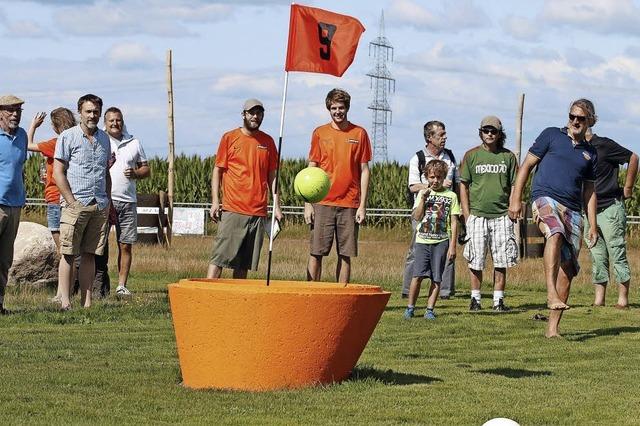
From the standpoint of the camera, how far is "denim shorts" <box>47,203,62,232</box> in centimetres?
1555

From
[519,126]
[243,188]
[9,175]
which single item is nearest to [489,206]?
[243,188]

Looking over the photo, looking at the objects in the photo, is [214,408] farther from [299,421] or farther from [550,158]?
[550,158]

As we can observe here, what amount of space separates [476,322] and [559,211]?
2.14 m

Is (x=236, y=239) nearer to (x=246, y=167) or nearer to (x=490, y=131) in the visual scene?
(x=246, y=167)

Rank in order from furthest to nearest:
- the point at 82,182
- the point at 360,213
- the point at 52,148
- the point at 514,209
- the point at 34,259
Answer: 1. the point at 34,259
2. the point at 52,148
3. the point at 360,213
4. the point at 82,182
5. the point at 514,209

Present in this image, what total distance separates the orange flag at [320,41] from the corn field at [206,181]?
3668cm

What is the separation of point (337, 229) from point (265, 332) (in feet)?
18.5

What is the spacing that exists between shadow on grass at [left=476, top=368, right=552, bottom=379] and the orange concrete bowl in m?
1.64

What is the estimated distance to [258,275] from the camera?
65.9 ft

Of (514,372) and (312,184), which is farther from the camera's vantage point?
(514,372)

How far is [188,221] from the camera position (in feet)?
128

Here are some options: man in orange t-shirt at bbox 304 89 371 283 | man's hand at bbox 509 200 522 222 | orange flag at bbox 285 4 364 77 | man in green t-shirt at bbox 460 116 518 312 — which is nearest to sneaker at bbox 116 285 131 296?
man in orange t-shirt at bbox 304 89 371 283

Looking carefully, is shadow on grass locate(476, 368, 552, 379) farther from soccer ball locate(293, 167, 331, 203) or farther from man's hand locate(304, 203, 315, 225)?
man's hand locate(304, 203, 315, 225)

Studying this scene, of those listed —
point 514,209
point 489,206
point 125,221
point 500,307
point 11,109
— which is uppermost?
point 11,109
